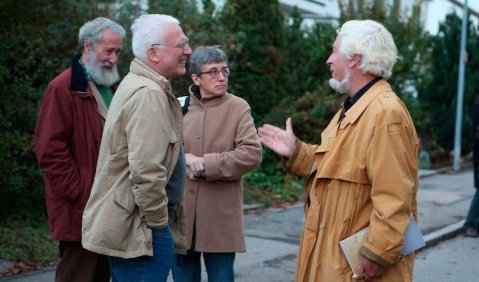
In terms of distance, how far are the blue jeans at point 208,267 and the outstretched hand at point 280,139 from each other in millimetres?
1034

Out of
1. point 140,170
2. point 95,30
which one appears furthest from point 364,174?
point 95,30

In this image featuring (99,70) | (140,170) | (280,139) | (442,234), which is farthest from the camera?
(442,234)

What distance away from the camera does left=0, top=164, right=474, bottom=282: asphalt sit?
6730mm

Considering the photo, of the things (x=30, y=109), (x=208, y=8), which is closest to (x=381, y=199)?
(x=30, y=109)

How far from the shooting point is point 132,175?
3.33m

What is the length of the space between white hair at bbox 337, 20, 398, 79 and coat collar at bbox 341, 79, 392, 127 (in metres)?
0.06

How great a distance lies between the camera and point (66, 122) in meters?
4.19

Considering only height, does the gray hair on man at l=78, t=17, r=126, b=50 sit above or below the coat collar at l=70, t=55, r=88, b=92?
above

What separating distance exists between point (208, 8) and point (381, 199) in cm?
901

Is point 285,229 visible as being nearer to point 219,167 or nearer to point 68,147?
point 219,167

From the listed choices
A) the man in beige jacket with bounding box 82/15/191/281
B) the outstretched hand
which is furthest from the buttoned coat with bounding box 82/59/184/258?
the outstretched hand

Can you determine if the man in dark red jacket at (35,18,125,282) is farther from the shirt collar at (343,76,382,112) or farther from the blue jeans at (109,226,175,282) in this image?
the shirt collar at (343,76,382,112)

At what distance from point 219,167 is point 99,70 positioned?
95 centimetres

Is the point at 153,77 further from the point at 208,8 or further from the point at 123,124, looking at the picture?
the point at 208,8
